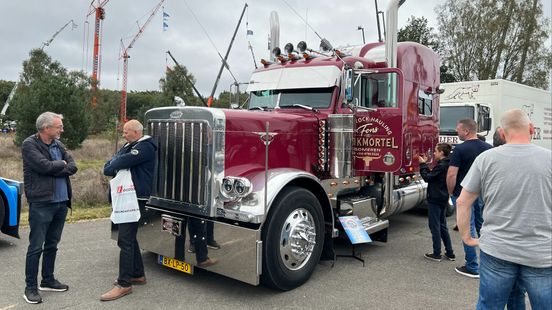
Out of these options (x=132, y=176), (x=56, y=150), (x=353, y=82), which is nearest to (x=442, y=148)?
(x=353, y=82)

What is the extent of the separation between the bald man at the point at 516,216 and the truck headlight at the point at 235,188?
2.12 metres

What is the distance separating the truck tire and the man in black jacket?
208 cm

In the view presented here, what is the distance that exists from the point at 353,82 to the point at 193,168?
7.62 ft

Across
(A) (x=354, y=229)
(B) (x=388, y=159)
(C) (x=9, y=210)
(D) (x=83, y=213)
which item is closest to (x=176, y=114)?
(A) (x=354, y=229)

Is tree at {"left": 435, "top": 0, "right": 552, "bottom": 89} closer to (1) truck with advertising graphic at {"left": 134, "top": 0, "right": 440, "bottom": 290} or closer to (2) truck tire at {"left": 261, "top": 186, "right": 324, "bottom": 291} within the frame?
(1) truck with advertising graphic at {"left": 134, "top": 0, "right": 440, "bottom": 290}

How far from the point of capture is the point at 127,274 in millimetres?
4398

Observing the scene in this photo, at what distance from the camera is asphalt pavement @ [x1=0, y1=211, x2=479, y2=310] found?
168 inches

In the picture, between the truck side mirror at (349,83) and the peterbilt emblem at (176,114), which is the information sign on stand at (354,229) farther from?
the peterbilt emblem at (176,114)

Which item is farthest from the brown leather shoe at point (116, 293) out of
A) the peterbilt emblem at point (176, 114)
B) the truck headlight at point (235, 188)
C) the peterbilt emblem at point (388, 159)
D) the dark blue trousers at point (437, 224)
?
the dark blue trousers at point (437, 224)

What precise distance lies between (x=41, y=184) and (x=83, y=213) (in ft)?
14.7

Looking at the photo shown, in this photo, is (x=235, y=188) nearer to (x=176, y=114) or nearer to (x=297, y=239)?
(x=297, y=239)

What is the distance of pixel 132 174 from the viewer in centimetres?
442

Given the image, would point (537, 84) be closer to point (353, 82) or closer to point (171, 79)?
point (171, 79)

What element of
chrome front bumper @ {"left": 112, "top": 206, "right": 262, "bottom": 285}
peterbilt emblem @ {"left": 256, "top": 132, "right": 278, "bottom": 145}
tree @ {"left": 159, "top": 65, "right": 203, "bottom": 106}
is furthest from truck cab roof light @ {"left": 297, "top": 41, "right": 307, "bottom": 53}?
tree @ {"left": 159, "top": 65, "right": 203, "bottom": 106}
